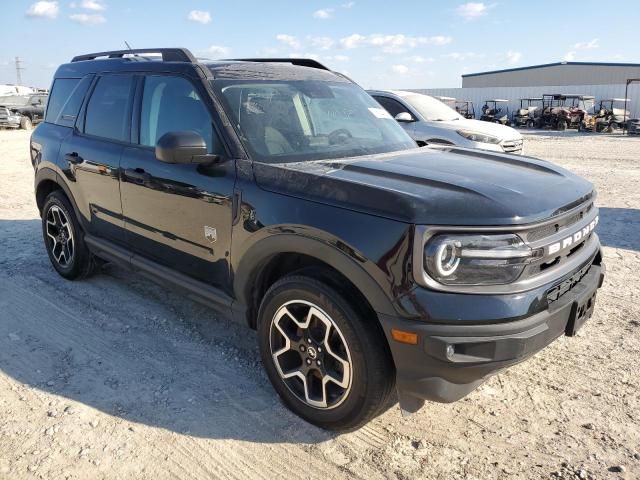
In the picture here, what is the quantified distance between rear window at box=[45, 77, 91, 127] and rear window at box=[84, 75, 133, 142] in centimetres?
25

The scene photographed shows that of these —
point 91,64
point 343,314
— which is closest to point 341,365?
point 343,314

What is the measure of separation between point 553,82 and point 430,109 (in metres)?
57.9

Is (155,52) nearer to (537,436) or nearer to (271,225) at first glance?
(271,225)

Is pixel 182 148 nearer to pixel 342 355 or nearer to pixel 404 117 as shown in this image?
pixel 342 355

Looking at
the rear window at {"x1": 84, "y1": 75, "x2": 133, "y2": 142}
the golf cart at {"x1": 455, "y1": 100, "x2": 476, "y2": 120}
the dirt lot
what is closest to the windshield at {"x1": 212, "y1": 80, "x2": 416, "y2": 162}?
the rear window at {"x1": 84, "y1": 75, "x2": 133, "y2": 142}

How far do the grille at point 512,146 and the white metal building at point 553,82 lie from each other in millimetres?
30627

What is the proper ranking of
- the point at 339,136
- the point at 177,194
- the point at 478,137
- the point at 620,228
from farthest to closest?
the point at 478,137, the point at 620,228, the point at 339,136, the point at 177,194

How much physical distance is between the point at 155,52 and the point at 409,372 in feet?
10.2

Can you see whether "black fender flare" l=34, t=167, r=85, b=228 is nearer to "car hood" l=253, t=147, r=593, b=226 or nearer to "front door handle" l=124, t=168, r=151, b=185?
"front door handle" l=124, t=168, r=151, b=185

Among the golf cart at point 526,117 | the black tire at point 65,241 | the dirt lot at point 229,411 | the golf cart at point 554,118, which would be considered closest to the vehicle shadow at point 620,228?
the dirt lot at point 229,411

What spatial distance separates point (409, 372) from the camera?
2.48 metres

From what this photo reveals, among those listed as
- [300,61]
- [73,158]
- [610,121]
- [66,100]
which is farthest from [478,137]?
[610,121]

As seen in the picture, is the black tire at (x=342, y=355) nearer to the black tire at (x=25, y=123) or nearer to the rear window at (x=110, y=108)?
the rear window at (x=110, y=108)

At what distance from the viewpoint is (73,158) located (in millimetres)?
4652
